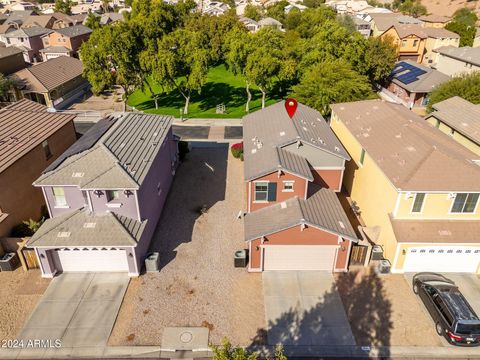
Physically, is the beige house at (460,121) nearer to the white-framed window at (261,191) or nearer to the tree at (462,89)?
the tree at (462,89)

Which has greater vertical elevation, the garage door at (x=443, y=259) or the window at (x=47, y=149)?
the window at (x=47, y=149)

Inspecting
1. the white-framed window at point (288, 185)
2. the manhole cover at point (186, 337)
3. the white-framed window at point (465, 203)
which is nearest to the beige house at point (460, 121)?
the white-framed window at point (465, 203)

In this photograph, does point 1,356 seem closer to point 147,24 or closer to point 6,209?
point 6,209

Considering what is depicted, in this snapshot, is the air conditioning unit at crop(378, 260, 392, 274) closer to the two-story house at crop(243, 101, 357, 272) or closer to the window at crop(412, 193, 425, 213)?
the two-story house at crop(243, 101, 357, 272)

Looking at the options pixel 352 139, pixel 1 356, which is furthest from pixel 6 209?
pixel 352 139

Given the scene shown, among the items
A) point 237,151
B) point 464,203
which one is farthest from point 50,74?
point 464,203

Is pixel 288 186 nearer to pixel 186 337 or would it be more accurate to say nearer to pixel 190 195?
pixel 190 195
